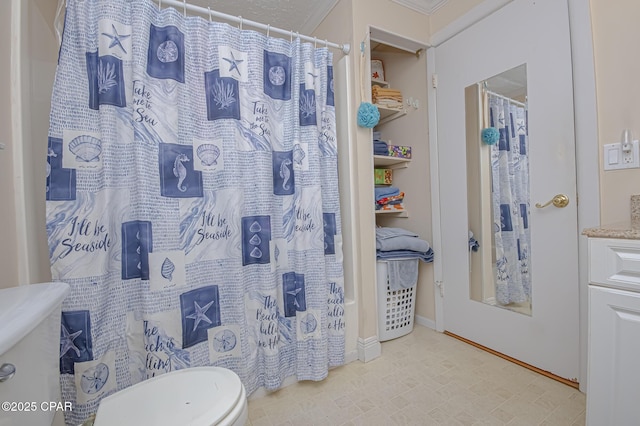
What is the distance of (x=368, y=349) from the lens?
1659 millimetres

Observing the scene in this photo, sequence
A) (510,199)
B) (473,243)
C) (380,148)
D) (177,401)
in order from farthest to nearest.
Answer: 1. (380,148)
2. (473,243)
3. (510,199)
4. (177,401)

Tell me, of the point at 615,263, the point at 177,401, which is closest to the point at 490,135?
the point at 615,263

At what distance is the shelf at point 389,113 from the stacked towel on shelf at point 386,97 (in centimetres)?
3

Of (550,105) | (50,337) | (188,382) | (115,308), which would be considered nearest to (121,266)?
(115,308)

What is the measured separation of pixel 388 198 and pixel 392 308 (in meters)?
0.84

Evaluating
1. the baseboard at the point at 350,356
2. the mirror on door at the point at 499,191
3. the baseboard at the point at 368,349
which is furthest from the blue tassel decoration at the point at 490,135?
the baseboard at the point at 350,356

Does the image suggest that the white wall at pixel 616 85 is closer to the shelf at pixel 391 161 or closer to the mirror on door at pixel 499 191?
the mirror on door at pixel 499 191

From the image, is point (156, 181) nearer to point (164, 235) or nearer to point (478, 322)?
point (164, 235)

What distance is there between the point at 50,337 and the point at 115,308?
45cm

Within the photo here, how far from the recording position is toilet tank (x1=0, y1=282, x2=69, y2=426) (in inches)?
19.7

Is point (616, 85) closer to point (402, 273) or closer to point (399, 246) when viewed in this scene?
point (399, 246)

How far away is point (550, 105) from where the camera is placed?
1379mm

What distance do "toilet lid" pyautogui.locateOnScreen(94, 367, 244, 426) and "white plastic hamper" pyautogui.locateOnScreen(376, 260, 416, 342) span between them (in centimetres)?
122

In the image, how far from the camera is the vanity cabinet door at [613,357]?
2.60ft
